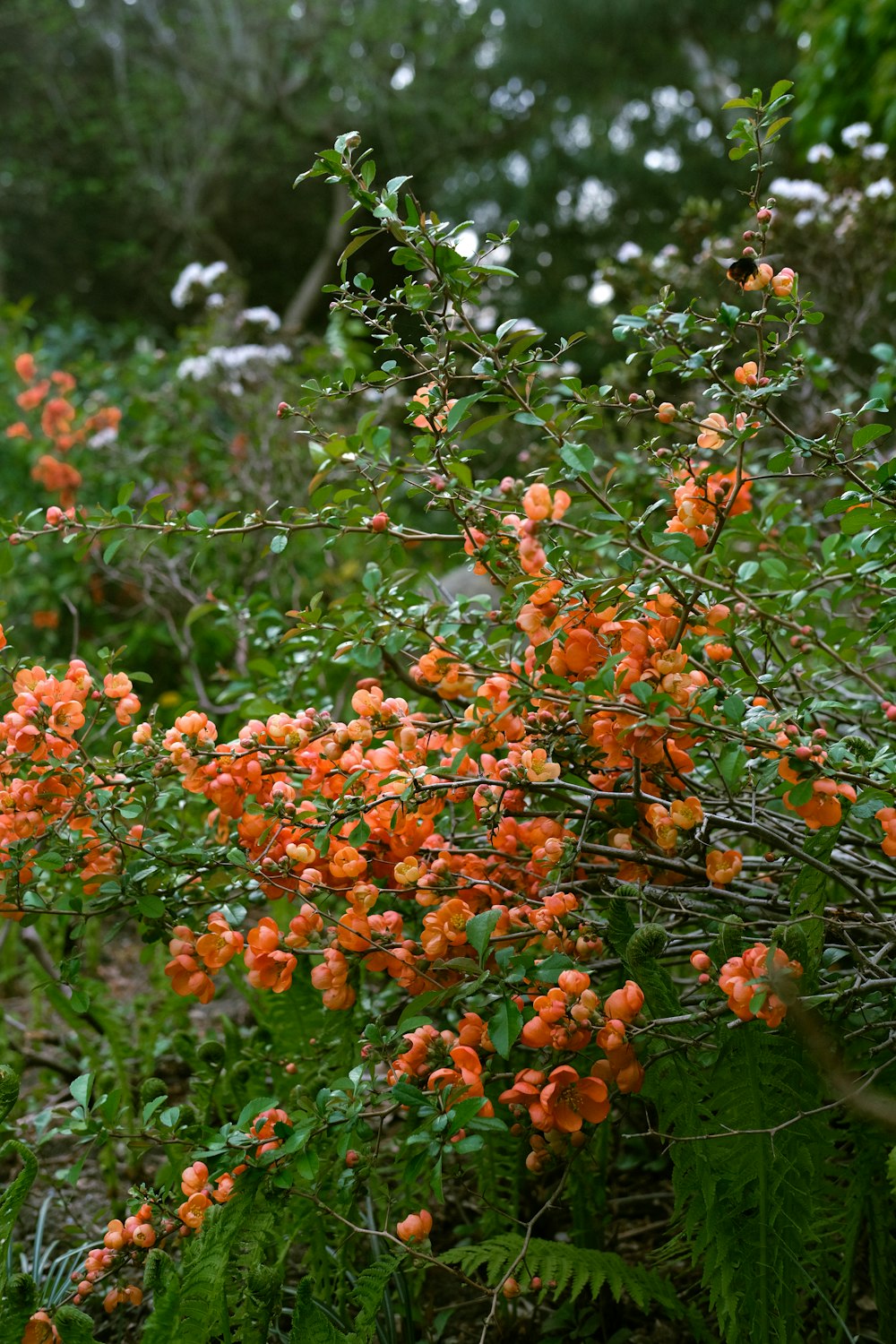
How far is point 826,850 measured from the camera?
1.09 metres

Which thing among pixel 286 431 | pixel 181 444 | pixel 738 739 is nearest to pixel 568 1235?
pixel 738 739

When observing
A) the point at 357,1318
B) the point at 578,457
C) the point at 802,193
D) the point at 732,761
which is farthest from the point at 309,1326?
the point at 802,193

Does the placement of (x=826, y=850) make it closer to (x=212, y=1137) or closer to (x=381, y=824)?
(x=381, y=824)

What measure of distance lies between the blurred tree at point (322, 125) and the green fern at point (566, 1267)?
28.8 ft

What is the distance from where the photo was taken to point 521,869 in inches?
46.6

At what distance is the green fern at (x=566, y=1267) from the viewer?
1112 mm

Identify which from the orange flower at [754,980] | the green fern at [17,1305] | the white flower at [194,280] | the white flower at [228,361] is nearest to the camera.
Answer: the orange flower at [754,980]

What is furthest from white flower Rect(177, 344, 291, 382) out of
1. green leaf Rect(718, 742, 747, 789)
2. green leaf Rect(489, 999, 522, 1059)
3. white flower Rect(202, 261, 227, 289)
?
green leaf Rect(489, 999, 522, 1059)

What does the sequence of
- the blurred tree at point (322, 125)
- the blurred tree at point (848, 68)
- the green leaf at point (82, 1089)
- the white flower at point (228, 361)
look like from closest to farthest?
the green leaf at point (82, 1089)
the white flower at point (228, 361)
the blurred tree at point (848, 68)
the blurred tree at point (322, 125)

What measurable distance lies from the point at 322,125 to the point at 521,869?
32.4ft

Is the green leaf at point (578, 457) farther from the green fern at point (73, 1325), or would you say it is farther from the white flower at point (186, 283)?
the white flower at point (186, 283)

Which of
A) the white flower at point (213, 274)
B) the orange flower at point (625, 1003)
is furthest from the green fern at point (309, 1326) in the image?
the white flower at point (213, 274)

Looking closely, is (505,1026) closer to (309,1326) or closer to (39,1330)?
(309,1326)

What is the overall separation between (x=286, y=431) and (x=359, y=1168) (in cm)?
286
